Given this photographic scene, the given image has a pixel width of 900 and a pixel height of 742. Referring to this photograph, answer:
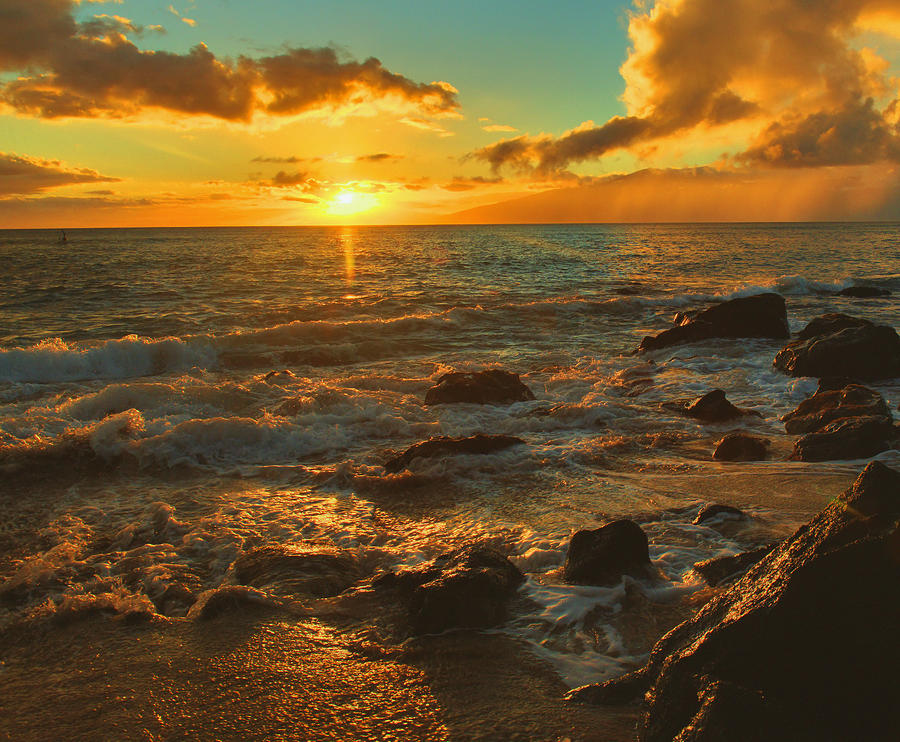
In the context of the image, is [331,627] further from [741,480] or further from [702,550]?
[741,480]

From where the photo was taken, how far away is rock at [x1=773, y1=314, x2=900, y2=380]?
11.8m

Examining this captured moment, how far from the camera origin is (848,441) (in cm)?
727

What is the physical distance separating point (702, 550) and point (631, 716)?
2185mm

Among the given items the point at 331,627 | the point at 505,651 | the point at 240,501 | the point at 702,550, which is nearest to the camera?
the point at 505,651

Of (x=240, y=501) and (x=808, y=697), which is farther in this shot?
(x=240, y=501)

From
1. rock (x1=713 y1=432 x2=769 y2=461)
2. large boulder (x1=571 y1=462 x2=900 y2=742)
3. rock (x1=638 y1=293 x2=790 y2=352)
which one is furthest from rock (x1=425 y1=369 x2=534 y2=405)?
large boulder (x1=571 y1=462 x2=900 y2=742)

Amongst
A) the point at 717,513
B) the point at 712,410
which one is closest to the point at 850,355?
the point at 712,410

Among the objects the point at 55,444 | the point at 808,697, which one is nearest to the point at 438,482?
the point at 808,697

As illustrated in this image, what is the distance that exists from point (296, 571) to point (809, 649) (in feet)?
12.0

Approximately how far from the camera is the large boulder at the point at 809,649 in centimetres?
236

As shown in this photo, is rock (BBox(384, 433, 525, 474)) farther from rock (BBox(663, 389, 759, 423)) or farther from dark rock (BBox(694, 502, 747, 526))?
rock (BBox(663, 389, 759, 423))

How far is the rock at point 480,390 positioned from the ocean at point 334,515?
0.31 metres

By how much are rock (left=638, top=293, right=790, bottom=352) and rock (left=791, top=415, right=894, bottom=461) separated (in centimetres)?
819

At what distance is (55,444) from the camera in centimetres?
805
